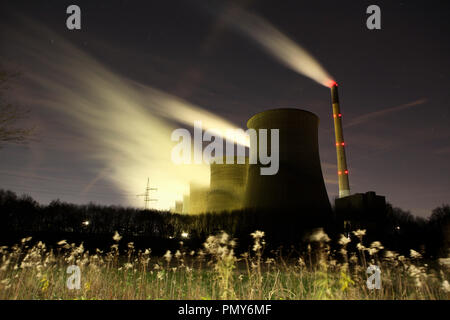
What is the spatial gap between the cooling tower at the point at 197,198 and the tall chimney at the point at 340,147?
1619 cm

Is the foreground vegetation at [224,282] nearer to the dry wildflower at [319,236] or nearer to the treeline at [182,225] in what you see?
the dry wildflower at [319,236]

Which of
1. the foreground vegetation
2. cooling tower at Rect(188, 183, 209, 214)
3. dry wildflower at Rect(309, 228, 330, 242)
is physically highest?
cooling tower at Rect(188, 183, 209, 214)

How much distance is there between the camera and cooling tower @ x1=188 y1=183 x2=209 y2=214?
35.8m

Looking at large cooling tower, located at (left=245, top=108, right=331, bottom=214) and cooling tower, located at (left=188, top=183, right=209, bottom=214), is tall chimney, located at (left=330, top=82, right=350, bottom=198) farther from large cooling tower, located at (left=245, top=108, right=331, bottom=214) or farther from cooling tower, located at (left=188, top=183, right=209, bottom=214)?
cooling tower, located at (left=188, top=183, right=209, bottom=214)

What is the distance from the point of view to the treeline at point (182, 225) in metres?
15.5

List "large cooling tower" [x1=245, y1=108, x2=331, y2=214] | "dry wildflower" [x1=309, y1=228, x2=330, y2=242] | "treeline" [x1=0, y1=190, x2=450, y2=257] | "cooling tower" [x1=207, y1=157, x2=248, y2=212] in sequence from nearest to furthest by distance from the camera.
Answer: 1. "dry wildflower" [x1=309, y1=228, x2=330, y2=242]
2. "treeline" [x1=0, y1=190, x2=450, y2=257]
3. "large cooling tower" [x1=245, y1=108, x2=331, y2=214]
4. "cooling tower" [x1=207, y1=157, x2=248, y2=212]

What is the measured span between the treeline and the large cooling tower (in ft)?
2.30

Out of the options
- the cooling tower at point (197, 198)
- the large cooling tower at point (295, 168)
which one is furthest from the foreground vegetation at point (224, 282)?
the cooling tower at point (197, 198)

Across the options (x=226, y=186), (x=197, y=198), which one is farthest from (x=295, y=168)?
(x=197, y=198)

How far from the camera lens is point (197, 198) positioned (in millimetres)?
36438

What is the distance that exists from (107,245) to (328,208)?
46.0 ft

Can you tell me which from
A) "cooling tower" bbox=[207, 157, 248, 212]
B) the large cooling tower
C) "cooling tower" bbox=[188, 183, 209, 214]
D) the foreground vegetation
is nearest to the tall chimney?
the large cooling tower

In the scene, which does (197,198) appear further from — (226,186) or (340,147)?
(340,147)
